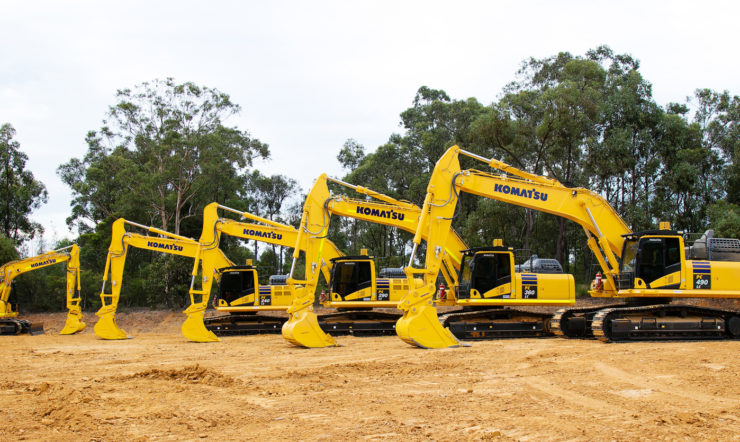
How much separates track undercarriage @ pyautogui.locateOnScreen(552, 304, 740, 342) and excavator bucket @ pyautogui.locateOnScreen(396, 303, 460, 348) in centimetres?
447

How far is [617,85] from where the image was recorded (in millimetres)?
36125

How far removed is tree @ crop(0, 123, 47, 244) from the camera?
48750 mm

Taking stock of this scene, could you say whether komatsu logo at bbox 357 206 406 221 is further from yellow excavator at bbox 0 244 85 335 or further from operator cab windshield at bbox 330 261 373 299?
yellow excavator at bbox 0 244 85 335

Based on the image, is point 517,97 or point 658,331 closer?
point 658,331

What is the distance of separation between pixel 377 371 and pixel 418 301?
3.18m

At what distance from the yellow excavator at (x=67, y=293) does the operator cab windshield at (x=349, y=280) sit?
1016 cm

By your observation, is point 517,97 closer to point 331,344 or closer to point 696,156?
point 696,156

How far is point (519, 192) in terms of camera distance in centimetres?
1691

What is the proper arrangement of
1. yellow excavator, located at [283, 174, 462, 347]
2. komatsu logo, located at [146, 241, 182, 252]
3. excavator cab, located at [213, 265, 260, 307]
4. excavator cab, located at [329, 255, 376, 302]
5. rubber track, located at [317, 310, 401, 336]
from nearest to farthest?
yellow excavator, located at [283, 174, 462, 347]
rubber track, located at [317, 310, 401, 336]
excavator cab, located at [329, 255, 376, 302]
excavator cab, located at [213, 265, 260, 307]
komatsu logo, located at [146, 241, 182, 252]

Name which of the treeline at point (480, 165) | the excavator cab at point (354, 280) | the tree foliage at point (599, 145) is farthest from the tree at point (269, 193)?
the excavator cab at point (354, 280)

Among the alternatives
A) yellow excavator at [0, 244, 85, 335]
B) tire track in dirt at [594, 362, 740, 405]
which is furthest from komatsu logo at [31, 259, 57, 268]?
tire track in dirt at [594, 362, 740, 405]

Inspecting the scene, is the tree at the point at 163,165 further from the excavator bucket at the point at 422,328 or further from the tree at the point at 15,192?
the excavator bucket at the point at 422,328

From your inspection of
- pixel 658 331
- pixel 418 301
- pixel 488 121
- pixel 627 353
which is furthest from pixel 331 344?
pixel 488 121

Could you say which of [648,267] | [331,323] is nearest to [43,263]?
[331,323]
